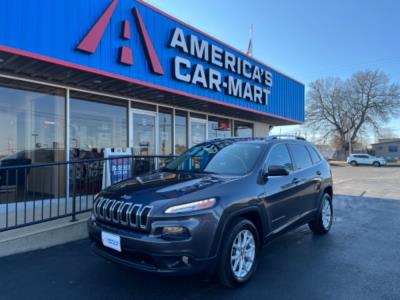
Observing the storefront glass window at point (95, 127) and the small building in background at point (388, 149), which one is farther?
the small building in background at point (388, 149)

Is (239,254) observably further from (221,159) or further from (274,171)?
(221,159)

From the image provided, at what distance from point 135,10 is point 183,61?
182 centimetres

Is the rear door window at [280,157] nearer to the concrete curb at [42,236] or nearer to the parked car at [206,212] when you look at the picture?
the parked car at [206,212]

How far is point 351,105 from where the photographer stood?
172ft

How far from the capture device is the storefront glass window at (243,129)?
13622mm

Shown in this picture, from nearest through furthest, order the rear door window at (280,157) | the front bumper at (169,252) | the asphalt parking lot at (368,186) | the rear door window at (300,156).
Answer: the front bumper at (169,252) → the rear door window at (280,157) → the rear door window at (300,156) → the asphalt parking lot at (368,186)

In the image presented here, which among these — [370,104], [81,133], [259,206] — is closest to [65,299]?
[259,206]

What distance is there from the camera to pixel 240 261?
3.57 metres

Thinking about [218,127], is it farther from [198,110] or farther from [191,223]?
[191,223]

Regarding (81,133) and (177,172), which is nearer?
(177,172)

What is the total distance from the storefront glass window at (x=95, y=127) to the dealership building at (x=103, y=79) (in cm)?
3

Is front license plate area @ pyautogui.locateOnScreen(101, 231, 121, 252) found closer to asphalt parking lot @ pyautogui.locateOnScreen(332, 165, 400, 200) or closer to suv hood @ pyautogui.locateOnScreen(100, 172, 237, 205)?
suv hood @ pyautogui.locateOnScreen(100, 172, 237, 205)

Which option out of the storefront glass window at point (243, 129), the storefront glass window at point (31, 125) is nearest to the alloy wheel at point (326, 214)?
the storefront glass window at point (31, 125)

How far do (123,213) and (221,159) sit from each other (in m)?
1.64
